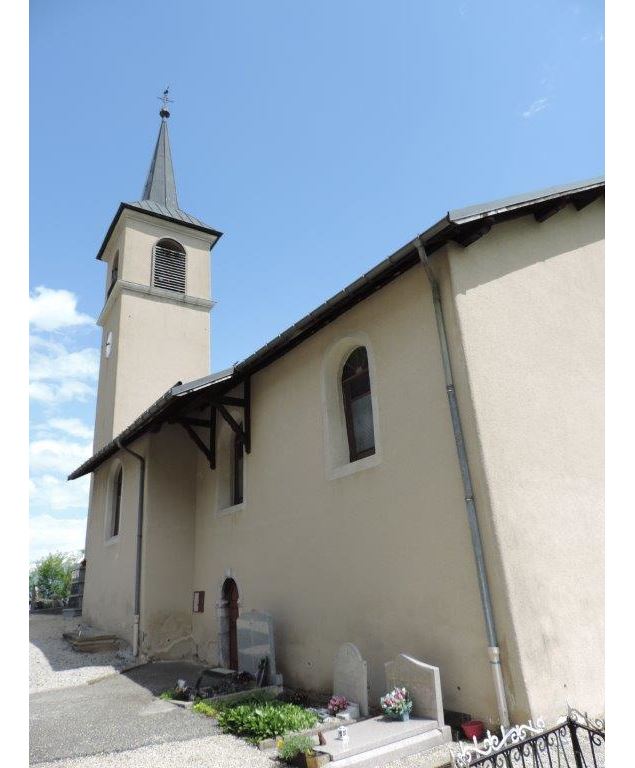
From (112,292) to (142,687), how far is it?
1232 centimetres

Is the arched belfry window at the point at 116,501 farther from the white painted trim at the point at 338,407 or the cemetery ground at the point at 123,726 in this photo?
the white painted trim at the point at 338,407

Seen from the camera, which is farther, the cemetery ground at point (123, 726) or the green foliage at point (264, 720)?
the green foliage at point (264, 720)

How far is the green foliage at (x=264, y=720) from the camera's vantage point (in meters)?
5.49

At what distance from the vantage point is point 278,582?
854 cm

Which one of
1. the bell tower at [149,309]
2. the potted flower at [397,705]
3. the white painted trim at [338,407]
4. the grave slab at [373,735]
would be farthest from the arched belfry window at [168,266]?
the grave slab at [373,735]

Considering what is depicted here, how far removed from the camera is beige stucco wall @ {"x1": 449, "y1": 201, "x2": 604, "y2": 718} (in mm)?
5340

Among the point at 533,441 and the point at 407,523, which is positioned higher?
the point at 533,441

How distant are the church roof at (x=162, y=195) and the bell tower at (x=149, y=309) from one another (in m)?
0.05

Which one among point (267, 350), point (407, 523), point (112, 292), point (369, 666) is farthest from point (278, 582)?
point (112, 292)

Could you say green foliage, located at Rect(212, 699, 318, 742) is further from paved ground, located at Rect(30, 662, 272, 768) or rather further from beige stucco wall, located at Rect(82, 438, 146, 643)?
beige stucco wall, located at Rect(82, 438, 146, 643)

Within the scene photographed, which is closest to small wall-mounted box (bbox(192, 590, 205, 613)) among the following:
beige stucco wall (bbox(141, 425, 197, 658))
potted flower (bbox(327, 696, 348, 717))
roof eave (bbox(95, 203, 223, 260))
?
beige stucco wall (bbox(141, 425, 197, 658))

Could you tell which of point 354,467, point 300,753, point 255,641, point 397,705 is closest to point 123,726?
point 255,641
